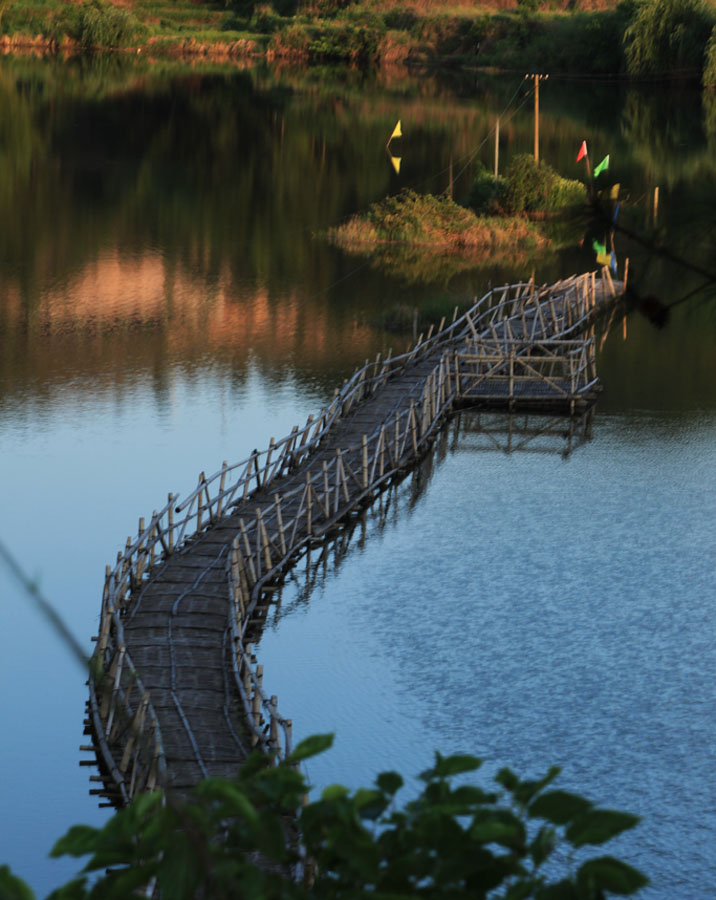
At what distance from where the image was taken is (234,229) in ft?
243

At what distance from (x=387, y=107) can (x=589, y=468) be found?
8213cm

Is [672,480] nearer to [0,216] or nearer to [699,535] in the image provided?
[699,535]

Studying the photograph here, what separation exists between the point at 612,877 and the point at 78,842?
220cm

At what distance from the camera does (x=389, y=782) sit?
6.22 metres

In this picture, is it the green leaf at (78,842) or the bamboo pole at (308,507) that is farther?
the bamboo pole at (308,507)

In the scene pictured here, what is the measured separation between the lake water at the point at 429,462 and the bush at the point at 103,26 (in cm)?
4773

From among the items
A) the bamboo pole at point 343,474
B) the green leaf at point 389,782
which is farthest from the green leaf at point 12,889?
the bamboo pole at point 343,474

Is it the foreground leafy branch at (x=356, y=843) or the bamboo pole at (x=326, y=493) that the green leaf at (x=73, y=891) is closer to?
the foreground leafy branch at (x=356, y=843)

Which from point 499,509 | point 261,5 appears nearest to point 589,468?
point 499,509

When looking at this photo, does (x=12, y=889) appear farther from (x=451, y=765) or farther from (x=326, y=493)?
(x=326, y=493)

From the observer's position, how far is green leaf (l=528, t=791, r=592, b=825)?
564 cm

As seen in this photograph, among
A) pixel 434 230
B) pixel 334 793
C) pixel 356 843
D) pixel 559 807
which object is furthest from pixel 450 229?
pixel 559 807

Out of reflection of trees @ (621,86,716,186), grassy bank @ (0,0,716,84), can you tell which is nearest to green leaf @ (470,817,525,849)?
reflection of trees @ (621,86,716,186)

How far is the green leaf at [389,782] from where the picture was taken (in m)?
6.17
